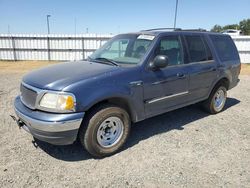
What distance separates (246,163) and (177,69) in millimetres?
1946

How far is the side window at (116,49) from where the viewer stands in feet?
14.2

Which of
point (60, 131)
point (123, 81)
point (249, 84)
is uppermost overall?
point (123, 81)

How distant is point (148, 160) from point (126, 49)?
82.0 inches

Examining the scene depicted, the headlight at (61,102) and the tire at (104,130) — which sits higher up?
the headlight at (61,102)

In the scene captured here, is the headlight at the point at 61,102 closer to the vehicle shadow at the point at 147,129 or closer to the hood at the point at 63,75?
the hood at the point at 63,75

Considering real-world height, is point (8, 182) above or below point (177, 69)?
below

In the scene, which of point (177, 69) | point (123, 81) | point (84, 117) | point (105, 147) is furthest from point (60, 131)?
point (177, 69)

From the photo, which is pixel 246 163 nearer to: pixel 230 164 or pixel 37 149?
pixel 230 164

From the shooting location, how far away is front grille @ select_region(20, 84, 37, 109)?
3301 mm

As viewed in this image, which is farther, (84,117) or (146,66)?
(146,66)

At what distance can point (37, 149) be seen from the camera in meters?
3.81

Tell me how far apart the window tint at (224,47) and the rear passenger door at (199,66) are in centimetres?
41

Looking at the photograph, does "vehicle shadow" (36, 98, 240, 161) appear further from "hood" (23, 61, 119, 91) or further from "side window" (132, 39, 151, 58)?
"side window" (132, 39, 151, 58)

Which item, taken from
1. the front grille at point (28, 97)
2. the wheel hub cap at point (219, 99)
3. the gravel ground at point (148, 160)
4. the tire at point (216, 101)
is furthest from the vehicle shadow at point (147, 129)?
the front grille at point (28, 97)
